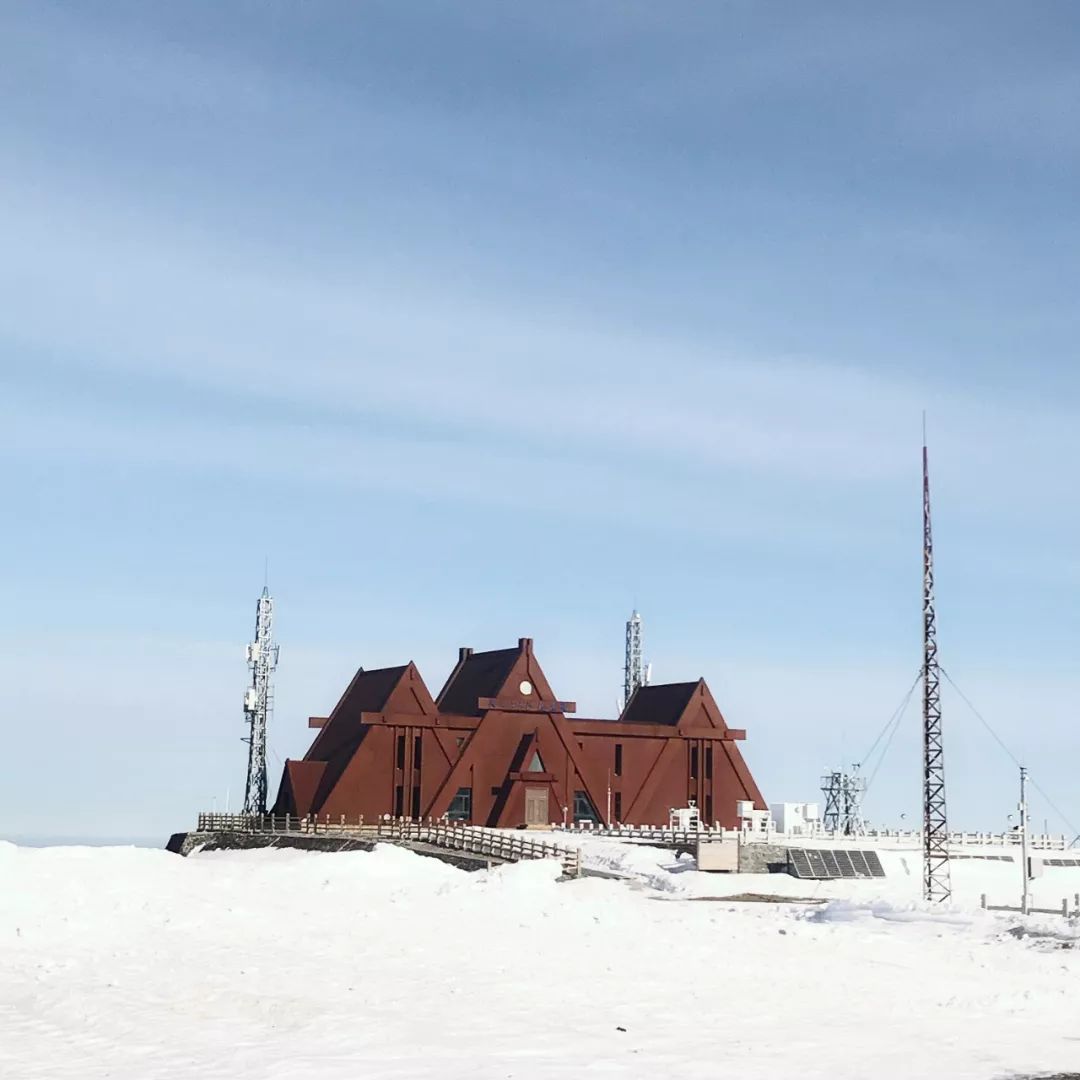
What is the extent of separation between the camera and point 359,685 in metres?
83.9

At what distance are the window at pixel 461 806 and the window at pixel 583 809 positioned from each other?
6094 mm

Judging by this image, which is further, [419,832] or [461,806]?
[461,806]

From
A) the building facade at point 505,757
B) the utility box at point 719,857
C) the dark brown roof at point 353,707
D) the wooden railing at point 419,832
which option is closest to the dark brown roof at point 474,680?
the building facade at point 505,757

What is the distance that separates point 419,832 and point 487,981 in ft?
118

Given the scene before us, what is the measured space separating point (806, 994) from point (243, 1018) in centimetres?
1069

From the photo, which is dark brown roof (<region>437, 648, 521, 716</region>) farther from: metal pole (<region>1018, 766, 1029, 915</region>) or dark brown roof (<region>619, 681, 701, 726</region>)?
metal pole (<region>1018, 766, 1029, 915</region>)

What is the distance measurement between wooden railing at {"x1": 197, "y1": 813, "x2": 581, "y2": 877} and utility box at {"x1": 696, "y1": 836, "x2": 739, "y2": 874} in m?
6.27

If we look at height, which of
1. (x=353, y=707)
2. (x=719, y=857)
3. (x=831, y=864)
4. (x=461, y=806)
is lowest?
(x=831, y=864)

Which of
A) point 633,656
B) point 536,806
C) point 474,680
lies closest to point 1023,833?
point 536,806

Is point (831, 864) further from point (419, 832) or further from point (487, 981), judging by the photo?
point (487, 981)

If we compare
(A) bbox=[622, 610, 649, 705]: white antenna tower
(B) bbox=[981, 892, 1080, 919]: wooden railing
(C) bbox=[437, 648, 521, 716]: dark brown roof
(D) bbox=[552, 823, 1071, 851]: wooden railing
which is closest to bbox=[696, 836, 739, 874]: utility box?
(D) bbox=[552, 823, 1071, 851]: wooden railing

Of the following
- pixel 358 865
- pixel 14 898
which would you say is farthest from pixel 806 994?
pixel 358 865

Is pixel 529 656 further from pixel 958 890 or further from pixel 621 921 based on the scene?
pixel 621 921

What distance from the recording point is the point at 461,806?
7819cm
